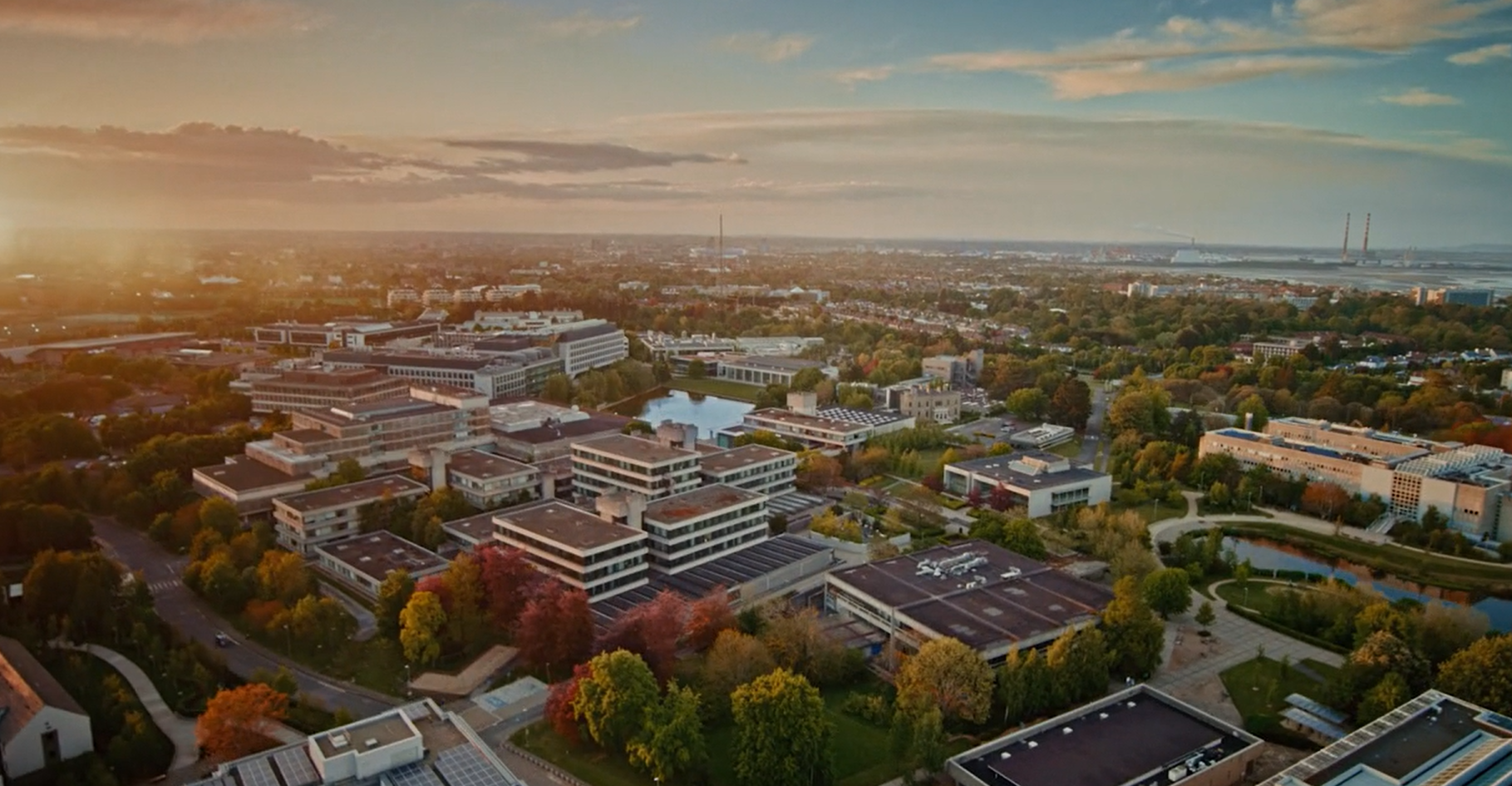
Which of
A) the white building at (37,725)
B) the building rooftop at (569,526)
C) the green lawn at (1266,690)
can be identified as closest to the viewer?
the white building at (37,725)

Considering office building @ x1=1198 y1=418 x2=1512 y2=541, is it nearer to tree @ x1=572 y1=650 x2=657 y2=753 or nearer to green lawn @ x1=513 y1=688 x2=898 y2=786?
green lawn @ x1=513 y1=688 x2=898 y2=786

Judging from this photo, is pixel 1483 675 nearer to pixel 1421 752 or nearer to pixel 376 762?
pixel 1421 752

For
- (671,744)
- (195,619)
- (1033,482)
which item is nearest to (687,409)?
(1033,482)

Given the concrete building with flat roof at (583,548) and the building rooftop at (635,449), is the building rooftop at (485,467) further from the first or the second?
the concrete building with flat roof at (583,548)

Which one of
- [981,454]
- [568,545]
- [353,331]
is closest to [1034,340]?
[981,454]

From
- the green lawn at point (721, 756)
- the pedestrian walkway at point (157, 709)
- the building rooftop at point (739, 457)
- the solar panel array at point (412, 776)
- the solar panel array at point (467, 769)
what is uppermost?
the building rooftop at point (739, 457)

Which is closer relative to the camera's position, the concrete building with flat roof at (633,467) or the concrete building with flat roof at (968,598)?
the concrete building with flat roof at (968,598)

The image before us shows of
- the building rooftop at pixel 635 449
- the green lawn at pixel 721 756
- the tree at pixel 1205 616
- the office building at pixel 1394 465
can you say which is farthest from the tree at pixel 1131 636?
the office building at pixel 1394 465
